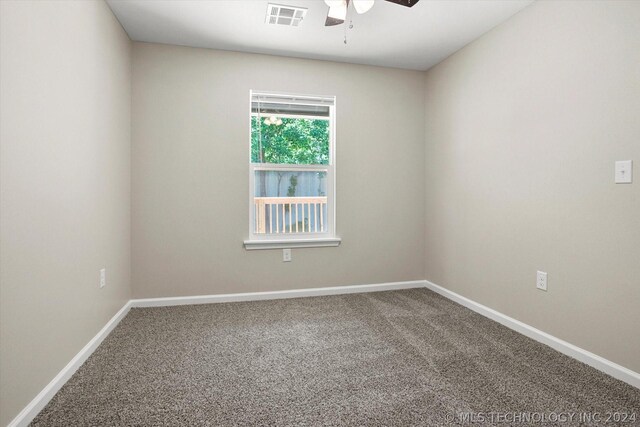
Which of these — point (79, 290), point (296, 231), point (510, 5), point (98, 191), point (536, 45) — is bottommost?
point (79, 290)

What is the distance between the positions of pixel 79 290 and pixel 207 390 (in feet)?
3.27

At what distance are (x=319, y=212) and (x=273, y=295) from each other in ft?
3.18

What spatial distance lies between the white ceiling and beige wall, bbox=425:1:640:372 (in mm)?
264

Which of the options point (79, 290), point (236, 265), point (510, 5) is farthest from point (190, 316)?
point (510, 5)

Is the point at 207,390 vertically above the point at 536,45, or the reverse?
the point at 536,45

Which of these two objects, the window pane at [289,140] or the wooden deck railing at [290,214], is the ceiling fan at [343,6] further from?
the wooden deck railing at [290,214]

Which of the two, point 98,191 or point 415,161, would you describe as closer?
Answer: point 98,191

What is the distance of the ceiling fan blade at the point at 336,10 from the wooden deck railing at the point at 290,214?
67.7 inches

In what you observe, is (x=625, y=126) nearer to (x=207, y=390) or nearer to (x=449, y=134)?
(x=449, y=134)

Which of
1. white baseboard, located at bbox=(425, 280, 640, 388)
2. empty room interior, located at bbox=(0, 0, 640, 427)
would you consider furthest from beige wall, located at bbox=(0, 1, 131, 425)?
white baseboard, located at bbox=(425, 280, 640, 388)

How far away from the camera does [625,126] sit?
1.77 m

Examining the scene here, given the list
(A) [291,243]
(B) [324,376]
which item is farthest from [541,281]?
(A) [291,243]

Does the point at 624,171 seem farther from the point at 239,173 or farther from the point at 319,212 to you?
the point at 239,173

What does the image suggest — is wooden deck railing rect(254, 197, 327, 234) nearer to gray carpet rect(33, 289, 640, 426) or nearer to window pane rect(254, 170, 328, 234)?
window pane rect(254, 170, 328, 234)
